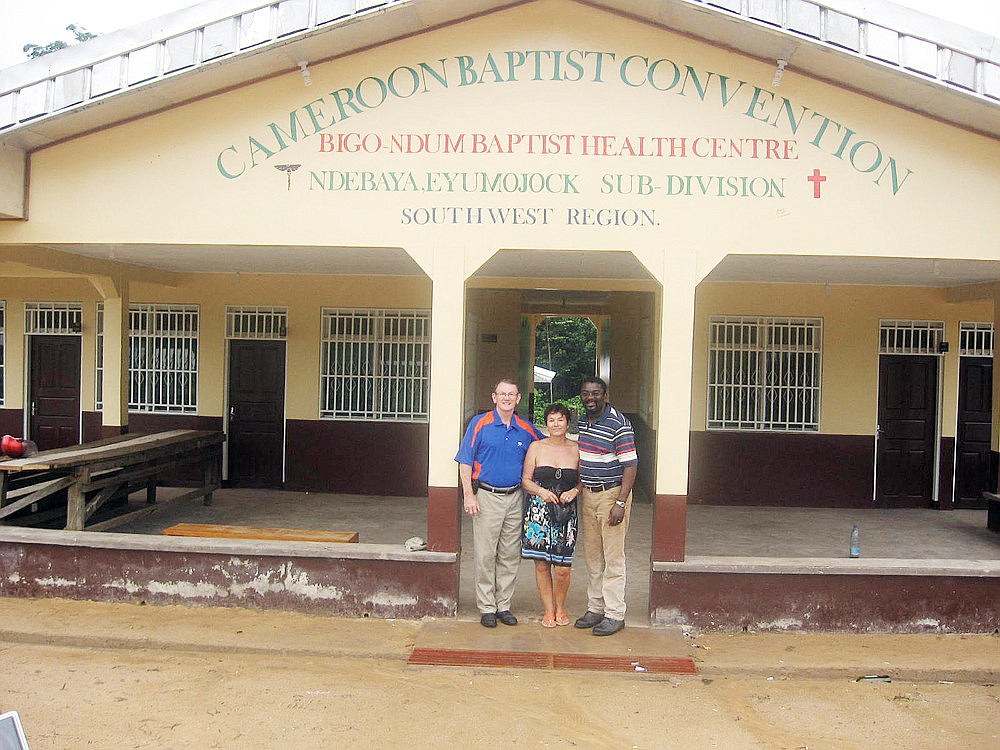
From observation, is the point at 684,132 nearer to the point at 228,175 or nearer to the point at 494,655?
the point at 228,175

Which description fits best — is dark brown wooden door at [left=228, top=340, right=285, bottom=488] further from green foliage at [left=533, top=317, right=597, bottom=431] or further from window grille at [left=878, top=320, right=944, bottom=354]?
green foliage at [left=533, top=317, right=597, bottom=431]

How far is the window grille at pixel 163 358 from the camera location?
33.5 feet

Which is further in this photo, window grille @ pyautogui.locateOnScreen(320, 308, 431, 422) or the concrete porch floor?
window grille @ pyautogui.locateOnScreen(320, 308, 431, 422)

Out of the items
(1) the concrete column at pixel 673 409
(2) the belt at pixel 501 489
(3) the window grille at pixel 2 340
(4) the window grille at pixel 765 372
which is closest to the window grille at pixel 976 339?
(4) the window grille at pixel 765 372

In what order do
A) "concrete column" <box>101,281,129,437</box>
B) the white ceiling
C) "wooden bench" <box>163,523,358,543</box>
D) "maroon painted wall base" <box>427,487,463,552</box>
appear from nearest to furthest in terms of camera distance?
"maroon painted wall base" <box>427,487,463,552</box> → "wooden bench" <box>163,523,358,543</box> → the white ceiling → "concrete column" <box>101,281,129,437</box>

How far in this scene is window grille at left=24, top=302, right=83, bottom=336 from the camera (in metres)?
10.4

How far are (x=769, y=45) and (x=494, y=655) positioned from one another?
4169 millimetres

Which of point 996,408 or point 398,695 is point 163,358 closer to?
point 398,695

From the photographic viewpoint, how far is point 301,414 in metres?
9.99

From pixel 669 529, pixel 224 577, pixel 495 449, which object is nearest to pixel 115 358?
pixel 224 577

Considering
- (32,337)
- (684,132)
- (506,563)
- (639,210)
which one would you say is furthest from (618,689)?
(32,337)

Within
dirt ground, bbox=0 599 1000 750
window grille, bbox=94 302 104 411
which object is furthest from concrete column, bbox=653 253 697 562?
window grille, bbox=94 302 104 411

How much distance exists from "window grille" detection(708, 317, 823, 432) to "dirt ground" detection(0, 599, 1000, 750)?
4388mm

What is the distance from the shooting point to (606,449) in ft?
17.7
